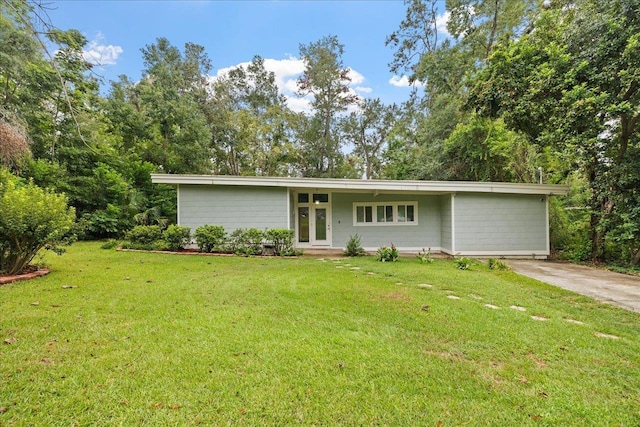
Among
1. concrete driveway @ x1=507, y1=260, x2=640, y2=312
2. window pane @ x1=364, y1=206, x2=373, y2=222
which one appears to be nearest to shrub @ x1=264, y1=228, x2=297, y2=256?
window pane @ x1=364, y1=206, x2=373, y2=222

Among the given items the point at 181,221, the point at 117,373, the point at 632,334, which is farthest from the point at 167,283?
the point at 632,334

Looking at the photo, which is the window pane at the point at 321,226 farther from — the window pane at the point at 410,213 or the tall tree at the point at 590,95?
the tall tree at the point at 590,95

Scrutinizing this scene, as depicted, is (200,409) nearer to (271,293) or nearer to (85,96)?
(271,293)

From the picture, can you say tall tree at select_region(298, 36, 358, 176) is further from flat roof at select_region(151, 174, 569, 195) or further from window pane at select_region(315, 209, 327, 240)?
flat roof at select_region(151, 174, 569, 195)

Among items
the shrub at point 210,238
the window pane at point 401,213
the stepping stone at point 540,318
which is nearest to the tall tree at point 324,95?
the window pane at point 401,213

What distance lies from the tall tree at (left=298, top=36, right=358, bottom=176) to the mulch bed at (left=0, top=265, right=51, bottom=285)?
17886 mm

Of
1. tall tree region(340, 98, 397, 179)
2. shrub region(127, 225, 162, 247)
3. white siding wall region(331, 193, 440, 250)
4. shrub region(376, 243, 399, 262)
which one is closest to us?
shrub region(376, 243, 399, 262)

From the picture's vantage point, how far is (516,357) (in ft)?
8.25

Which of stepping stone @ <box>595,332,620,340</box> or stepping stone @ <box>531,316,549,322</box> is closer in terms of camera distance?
stepping stone @ <box>595,332,620,340</box>

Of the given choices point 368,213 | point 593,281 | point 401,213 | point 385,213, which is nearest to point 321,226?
point 368,213

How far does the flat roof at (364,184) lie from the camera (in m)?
8.98

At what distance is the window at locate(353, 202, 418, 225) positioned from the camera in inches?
433

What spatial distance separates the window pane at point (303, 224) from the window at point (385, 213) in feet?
6.14

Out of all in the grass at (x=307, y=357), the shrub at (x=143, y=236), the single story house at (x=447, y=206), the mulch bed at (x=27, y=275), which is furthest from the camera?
the single story house at (x=447, y=206)
